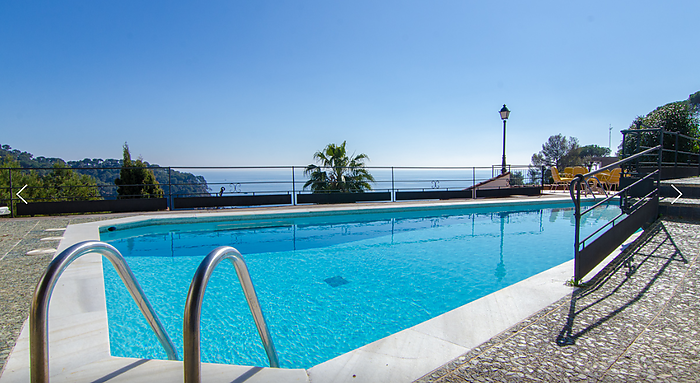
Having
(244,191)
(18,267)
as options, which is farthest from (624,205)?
(244,191)

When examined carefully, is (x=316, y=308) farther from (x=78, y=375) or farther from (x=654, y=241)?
(x=654, y=241)

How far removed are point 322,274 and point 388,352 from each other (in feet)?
7.93

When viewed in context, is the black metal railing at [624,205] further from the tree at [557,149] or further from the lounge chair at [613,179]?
→ the tree at [557,149]

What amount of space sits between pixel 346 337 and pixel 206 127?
65.1 feet

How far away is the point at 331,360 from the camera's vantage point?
4.84 ft

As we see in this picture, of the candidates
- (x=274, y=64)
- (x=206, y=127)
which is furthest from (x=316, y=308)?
(x=206, y=127)

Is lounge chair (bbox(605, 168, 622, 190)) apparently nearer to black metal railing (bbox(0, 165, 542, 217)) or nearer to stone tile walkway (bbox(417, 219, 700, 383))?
black metal railing (bbox(0, 165, 542, 217))

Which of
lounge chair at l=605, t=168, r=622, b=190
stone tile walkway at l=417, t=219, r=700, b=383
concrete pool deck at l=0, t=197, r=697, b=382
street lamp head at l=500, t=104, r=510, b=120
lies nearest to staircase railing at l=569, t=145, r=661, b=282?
stone tile walkway at l=417, t=219, r=700, b=383

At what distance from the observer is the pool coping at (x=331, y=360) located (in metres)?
1.30

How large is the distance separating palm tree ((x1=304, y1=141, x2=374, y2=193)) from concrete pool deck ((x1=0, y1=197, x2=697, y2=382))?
39.8ft

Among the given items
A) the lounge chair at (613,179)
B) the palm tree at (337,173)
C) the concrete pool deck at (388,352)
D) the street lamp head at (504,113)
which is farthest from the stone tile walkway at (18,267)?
the lounge chair at (613,179)

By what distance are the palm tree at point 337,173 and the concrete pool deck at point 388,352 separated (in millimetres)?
12143

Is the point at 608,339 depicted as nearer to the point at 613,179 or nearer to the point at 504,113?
the point at 504,113

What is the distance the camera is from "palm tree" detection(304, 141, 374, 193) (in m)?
14.7
